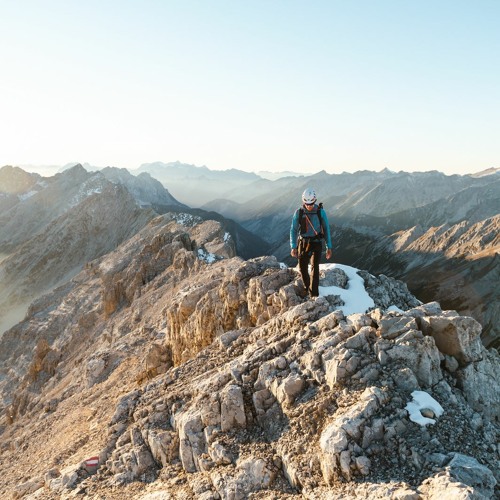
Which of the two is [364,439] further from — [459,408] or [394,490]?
[459,408]

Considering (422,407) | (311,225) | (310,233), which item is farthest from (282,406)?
(311,225)

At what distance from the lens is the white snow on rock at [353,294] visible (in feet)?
50.8

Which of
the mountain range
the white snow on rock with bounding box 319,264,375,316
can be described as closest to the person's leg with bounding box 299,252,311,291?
the white snow on rock with bounding box 319,264,375,316

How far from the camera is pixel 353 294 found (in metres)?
16.6

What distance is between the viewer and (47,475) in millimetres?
15516

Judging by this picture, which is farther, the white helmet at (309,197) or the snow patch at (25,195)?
the snow patch at (25,195)

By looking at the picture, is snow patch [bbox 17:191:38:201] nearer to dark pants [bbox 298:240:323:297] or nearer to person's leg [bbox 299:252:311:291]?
person's leg [bbox 299:252:311:291]

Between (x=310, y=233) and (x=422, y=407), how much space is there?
752 centimetres

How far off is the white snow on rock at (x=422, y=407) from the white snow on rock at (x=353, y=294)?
4685 mm

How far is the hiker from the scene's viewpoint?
15961 millimetres

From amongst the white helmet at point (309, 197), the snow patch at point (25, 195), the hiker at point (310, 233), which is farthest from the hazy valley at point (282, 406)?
the snow patch at point (25, 195)

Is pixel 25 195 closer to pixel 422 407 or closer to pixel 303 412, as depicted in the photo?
pixel 303 412

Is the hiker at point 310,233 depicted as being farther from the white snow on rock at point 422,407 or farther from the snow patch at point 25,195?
the snow patch at point 25,195

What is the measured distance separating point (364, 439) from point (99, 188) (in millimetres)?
146644
